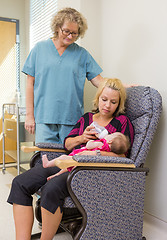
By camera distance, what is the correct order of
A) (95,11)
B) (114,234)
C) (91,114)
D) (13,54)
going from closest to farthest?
(114,234) → (91,114) → (95,11) → (13,54)

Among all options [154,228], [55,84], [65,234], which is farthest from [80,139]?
[154,228]

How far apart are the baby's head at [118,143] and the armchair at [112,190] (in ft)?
0.25

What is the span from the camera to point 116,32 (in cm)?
235

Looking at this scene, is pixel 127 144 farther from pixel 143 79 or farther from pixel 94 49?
pixel 94 49

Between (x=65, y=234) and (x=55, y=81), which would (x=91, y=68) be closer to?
(x=55, y=81)

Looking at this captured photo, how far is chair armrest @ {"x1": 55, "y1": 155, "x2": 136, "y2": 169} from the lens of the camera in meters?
1.31

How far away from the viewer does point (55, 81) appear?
6.88ft

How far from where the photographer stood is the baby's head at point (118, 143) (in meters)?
1.58

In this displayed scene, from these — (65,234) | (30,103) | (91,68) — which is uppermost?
(91,68)

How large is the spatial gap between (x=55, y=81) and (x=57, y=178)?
849mm

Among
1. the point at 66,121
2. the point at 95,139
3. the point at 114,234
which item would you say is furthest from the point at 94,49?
the point at 114,234

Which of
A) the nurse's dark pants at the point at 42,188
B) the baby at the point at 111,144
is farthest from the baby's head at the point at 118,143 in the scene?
the nurse's dark pants at the point at 42,188

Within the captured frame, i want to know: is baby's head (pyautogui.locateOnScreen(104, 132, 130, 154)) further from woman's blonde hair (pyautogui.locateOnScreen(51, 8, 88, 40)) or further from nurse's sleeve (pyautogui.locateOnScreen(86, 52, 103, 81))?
woman's blonde hair (pyautogui.locateOnScreen(51, 8, 88, 40))

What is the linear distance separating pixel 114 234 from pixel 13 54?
3.35 m
